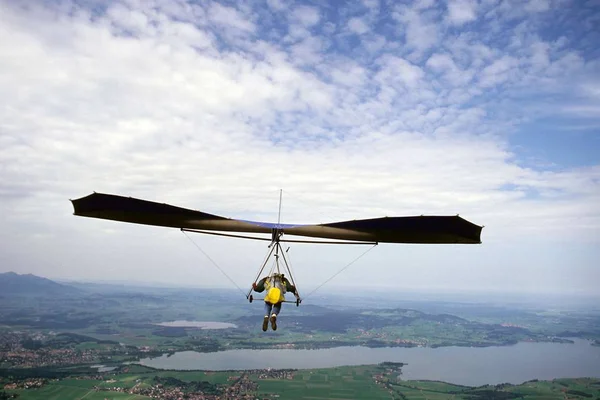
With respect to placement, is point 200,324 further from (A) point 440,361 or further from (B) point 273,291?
(B) point 273,291

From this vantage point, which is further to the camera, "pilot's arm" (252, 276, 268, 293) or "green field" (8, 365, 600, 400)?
"green field" (8, 365, 600, 400)

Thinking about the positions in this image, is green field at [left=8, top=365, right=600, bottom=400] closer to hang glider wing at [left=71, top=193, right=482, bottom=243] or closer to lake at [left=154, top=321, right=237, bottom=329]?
hang glider wing at [left=71, top=193, right=482, bottom=243]

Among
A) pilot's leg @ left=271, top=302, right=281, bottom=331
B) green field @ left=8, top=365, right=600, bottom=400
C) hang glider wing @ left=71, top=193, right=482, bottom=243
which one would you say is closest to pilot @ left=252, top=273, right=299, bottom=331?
pilot's leg @ left=271, top=302, right=281, bottom=331

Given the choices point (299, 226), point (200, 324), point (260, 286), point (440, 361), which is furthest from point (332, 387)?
point (200, 324)

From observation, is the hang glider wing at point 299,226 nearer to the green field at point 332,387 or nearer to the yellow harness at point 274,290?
the yellow harness at point 274,290

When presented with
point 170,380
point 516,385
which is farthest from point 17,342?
point 516,385

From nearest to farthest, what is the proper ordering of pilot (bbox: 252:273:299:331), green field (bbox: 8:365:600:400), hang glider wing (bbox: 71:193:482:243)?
hang glider wing (bbox: 71:193:482:243), pilot (bbox: 252:273:299:331), green field (bbox: 8:365:600:400)

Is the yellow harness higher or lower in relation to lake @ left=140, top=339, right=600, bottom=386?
higher
